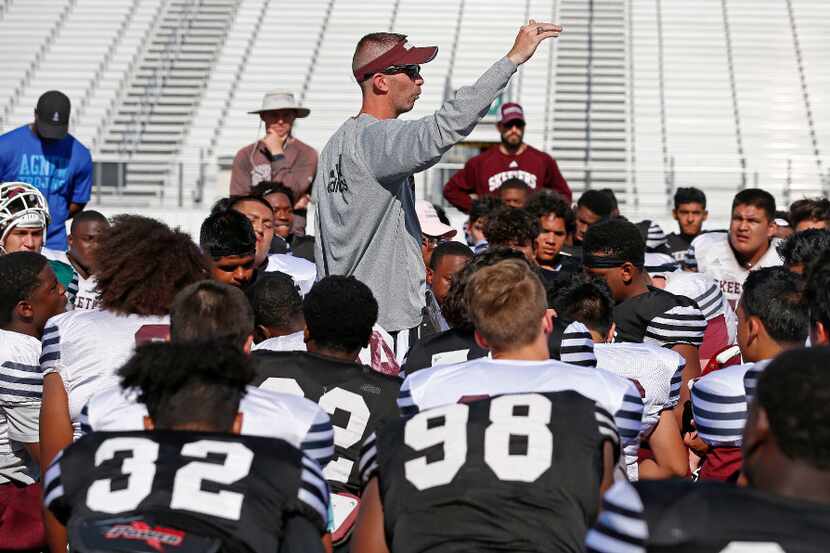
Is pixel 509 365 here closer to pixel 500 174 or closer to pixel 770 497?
pixel 770 497

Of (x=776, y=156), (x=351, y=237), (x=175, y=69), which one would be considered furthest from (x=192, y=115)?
(x=351, y=237)

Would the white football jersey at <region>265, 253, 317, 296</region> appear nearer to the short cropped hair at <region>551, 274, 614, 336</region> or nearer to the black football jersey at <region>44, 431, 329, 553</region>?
the short cropped hair at <region>551, 274, 614, 336</region>

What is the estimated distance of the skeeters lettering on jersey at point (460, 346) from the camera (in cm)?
432

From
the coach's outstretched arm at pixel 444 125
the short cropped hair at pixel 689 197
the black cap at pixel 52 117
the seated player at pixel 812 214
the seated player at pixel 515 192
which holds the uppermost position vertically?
the black cap at pixel 52 117

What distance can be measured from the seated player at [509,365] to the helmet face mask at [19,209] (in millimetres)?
3902

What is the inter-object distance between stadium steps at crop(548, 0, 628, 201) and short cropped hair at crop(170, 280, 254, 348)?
51.5 feet

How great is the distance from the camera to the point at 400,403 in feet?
11.3

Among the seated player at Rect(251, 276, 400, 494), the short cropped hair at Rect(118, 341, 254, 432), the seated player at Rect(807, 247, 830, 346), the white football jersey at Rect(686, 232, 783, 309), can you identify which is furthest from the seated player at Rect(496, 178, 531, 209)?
the short cropped hair at Rect(118, 341, 254, 432)

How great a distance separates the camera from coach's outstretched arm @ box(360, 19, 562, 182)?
4395 millimetres

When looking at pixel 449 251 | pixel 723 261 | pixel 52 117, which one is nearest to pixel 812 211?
pixel 723 261

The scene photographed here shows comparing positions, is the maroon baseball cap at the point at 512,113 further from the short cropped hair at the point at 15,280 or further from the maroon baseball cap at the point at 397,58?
the short cropped hair at the point at 15,280

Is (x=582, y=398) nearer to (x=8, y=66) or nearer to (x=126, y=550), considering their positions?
(x=126, y=550)

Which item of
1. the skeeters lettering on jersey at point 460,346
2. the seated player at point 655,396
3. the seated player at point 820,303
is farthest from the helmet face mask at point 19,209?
the seated player at point 820,303

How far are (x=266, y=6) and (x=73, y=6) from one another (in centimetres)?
412
